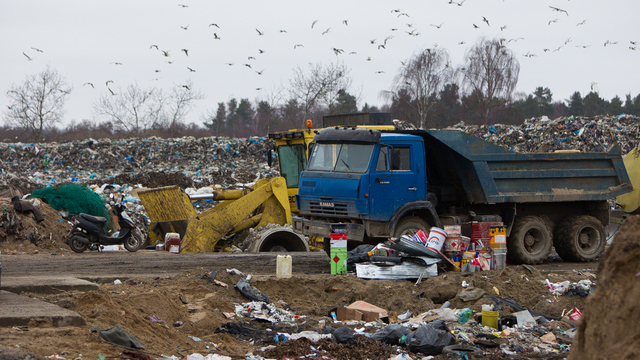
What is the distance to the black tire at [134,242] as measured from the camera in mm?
10862

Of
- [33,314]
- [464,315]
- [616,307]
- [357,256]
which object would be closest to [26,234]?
[357,256]

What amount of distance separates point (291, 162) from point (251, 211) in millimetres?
1550

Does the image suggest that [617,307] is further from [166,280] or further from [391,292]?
[166,280]

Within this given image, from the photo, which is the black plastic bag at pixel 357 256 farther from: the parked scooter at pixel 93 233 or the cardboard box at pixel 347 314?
the parked scooter at pixel 93 233

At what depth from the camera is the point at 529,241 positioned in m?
11.0

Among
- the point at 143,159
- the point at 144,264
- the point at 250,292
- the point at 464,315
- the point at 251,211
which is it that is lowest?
the point at 464,315

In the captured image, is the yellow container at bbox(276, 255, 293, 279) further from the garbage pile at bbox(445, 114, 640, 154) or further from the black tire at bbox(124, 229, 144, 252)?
the garbage pile at bbox(445, 114, 640, 154)

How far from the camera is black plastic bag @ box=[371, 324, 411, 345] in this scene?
5629 millimetres

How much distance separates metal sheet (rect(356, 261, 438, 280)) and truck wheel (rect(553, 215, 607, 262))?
4214 mm

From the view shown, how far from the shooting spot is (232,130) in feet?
198

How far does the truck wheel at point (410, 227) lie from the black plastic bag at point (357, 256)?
0.57 m

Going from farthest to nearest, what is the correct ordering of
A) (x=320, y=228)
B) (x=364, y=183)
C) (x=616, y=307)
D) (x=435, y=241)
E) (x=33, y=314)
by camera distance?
(x=320, y=228)
(x=364, y=183)
(x=435, y=241)
(x=33, y=314)
(x=616, y=307)

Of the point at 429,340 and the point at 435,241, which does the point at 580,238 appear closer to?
the point at 435,241

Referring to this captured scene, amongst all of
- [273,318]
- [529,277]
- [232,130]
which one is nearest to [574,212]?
[529,277]
